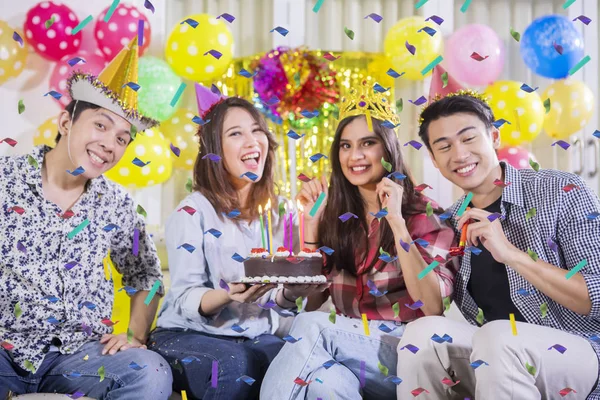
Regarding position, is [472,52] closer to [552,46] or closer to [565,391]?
[552,46]

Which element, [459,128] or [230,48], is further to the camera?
[230,48]

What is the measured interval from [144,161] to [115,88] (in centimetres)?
170

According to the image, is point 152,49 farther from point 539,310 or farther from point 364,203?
point 539,310

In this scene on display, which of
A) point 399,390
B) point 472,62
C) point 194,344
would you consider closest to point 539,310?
point 399,390

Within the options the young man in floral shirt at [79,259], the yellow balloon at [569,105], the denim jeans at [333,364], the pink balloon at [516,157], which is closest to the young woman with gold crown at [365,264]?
the denim jeans at [333,364]

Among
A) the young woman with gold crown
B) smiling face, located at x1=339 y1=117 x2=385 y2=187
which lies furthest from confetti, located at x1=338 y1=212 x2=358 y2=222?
smiling face, located at x1=339 y1=117 x2=385 y2=187

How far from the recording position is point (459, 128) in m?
2.10

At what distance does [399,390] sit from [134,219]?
102 cm

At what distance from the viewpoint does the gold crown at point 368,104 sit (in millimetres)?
2258

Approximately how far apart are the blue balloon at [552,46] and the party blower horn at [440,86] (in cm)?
218

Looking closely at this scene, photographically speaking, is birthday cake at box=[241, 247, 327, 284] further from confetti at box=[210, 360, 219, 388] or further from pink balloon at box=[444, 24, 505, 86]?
pink balloon at box=[444, 24, 505, 86]

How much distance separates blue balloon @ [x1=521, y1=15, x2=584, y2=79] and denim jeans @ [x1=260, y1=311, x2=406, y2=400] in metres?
2.88

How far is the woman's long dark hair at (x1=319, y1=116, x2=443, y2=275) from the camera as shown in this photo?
7.23ft

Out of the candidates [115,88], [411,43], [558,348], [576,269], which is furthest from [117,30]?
[558,348]
